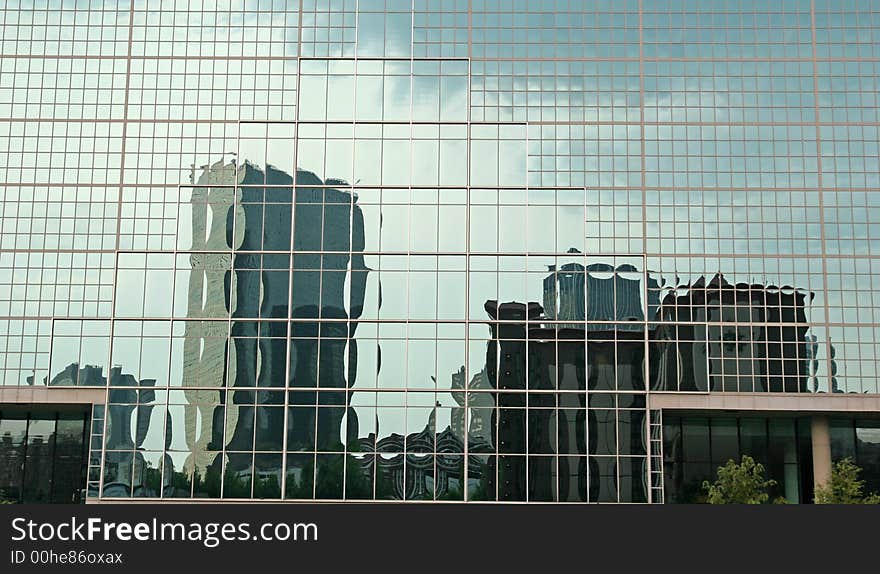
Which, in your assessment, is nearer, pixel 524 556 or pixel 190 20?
pixel 524 556

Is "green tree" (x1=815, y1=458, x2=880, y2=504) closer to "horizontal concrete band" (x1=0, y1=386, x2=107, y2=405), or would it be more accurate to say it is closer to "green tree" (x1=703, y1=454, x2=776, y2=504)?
"green tree" (x1=703, y1=454, x2=776, y2=504)

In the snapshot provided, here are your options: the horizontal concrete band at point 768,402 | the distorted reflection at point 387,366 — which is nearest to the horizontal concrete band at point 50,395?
the distorted reflection at point 387,366

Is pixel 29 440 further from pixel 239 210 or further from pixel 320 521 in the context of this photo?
pixel 320 521

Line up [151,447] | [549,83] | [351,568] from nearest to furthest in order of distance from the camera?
1. [351,568]
2. [151,447]
3. [549,83]

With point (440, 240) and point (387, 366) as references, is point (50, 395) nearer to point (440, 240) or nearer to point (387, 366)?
point (387, 366)

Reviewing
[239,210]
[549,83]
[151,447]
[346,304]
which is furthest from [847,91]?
[151,447]

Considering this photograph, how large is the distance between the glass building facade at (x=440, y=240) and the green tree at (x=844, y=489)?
58.9 inches

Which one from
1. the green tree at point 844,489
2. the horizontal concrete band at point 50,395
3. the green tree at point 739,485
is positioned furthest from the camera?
the horizontal concrete band at point 50,395

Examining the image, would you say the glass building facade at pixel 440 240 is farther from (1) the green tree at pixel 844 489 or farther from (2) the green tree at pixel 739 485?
(2) the green tree at pixel 739 485

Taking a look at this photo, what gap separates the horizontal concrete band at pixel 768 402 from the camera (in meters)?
44.2

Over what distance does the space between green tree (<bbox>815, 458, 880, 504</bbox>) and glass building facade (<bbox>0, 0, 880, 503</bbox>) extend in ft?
4.91

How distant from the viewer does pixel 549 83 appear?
46.7m

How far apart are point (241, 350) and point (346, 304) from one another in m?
4.52

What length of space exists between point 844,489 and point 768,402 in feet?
14.0
